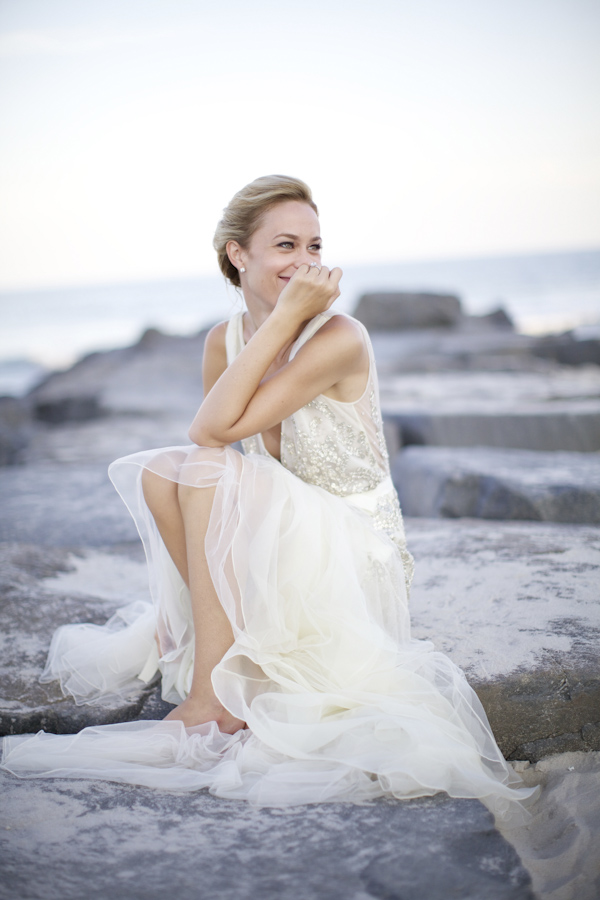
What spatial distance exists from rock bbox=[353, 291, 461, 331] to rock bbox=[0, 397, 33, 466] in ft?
22.2

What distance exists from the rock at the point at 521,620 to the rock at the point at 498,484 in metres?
0.22

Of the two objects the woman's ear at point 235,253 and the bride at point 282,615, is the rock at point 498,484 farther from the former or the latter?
the woman's ear at point 235,253

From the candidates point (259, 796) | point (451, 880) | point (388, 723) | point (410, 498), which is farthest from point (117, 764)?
point (410, 498)

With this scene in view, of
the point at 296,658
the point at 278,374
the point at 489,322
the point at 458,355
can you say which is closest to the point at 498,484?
the point at 278,374

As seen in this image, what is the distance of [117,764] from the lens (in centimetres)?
172

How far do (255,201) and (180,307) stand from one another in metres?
39.9

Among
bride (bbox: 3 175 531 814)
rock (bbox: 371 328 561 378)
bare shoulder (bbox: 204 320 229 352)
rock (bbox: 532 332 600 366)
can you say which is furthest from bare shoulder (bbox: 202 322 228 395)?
rock (bbox: 532 332 600 366)

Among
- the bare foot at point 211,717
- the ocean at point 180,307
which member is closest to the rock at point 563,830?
the bare foot at point 211,717

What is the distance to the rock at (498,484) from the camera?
3441 millimetres

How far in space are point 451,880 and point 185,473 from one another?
1.17m

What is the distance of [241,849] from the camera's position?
4.60 feet

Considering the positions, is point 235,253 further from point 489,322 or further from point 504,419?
point 489,322

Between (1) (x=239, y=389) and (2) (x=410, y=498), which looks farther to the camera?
(2) (x=410, y=498)

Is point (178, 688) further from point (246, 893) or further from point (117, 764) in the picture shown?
point (246, 893)
